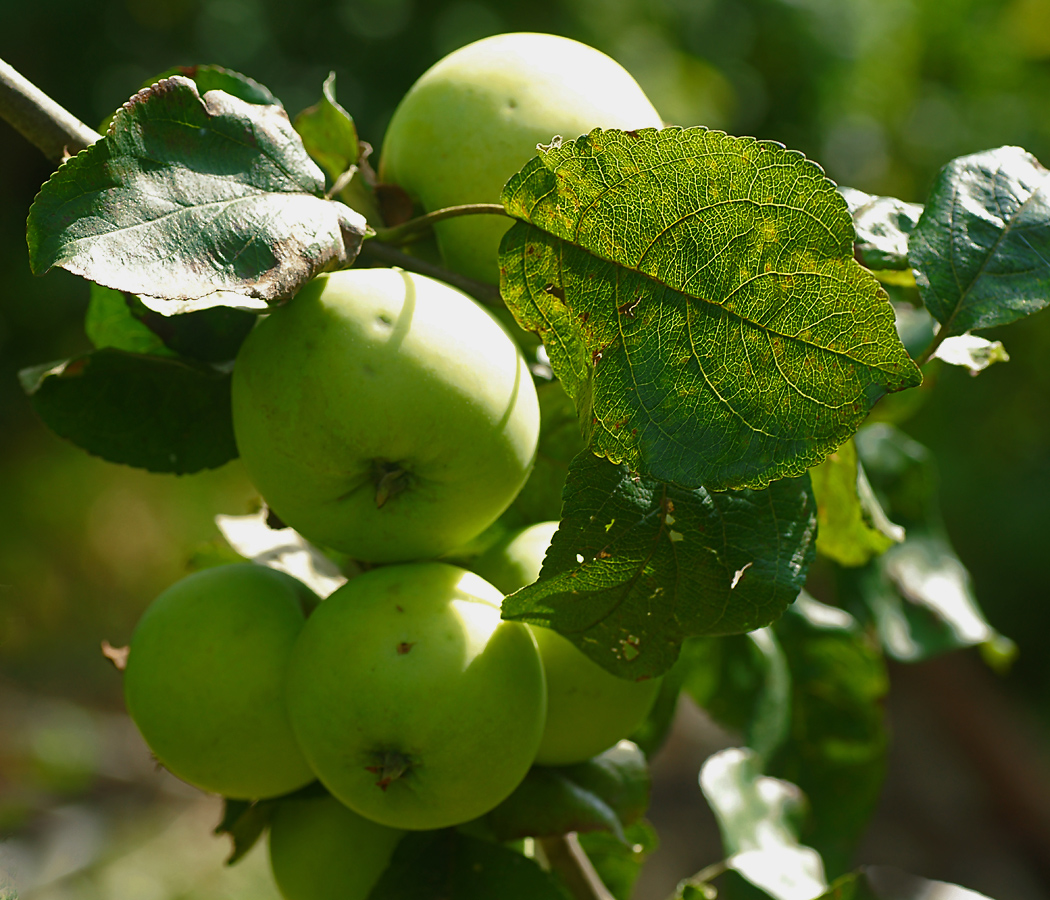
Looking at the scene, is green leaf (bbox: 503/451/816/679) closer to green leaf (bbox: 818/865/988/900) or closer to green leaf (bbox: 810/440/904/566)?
green leaf (bbox: 810/440/904/566)

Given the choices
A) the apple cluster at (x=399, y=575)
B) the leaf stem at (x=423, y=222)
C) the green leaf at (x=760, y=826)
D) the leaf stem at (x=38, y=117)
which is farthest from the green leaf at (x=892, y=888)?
the leaf stem at (x=38, y=117)

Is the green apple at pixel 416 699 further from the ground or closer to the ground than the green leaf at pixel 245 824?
further from the ground

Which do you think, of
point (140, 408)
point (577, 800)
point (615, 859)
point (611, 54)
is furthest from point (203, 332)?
point (611, 54)

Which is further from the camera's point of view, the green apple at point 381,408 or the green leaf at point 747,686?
the green leaf at point 747,686

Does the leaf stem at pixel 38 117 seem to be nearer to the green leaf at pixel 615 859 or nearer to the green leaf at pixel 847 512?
the green leaf at pixel 847 512

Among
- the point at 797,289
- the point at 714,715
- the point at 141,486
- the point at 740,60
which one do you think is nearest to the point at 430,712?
the point at 797,289
